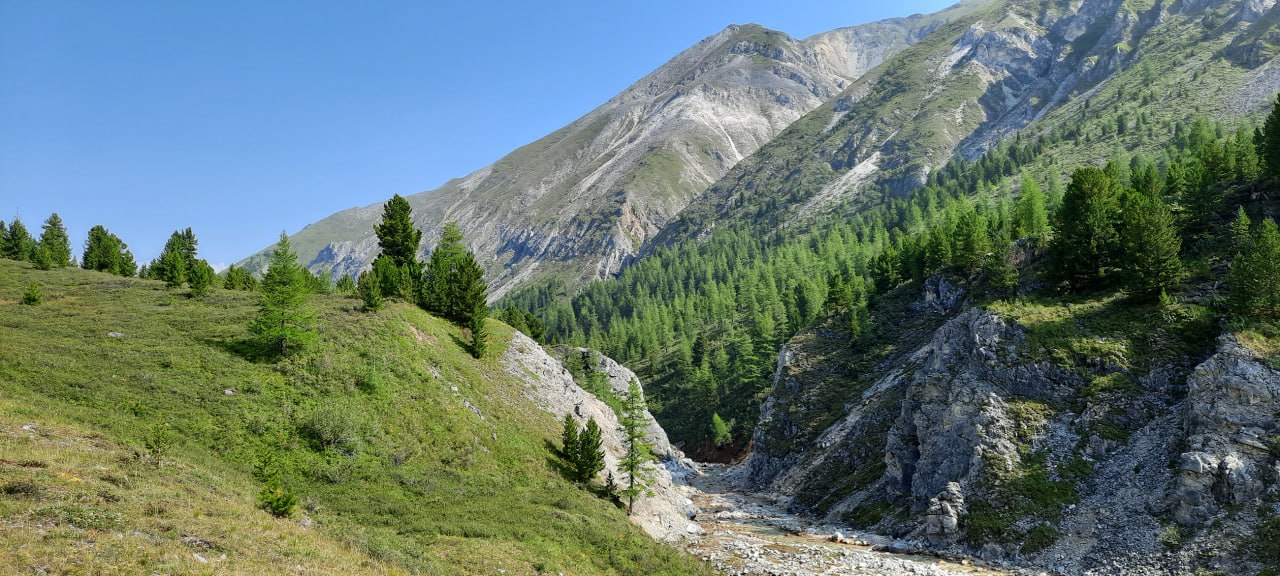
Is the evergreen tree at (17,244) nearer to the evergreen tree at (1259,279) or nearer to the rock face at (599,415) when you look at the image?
the rock face at (599,415)

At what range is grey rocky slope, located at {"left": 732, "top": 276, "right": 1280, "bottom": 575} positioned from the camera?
37.2 meters

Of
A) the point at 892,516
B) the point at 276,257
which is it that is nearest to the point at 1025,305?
the point at 892,516

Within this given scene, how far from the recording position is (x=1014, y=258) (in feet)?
230

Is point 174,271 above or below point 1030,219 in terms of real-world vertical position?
above

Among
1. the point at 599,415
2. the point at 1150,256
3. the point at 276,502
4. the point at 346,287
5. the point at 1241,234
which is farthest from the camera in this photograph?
the point at 346,287

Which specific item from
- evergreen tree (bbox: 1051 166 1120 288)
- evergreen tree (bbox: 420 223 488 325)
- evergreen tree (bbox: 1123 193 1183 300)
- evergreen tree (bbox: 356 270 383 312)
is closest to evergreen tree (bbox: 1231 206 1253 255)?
evergreen tree (bbox: 1123 193 1183 300)

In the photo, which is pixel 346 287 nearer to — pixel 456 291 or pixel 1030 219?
pixel 456 291

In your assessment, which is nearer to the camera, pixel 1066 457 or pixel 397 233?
pixel 1066 457

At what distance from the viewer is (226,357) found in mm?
44594

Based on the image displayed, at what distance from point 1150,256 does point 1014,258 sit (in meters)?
19.0

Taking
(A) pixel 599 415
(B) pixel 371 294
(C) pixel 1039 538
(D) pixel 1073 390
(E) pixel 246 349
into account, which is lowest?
(C) pixel 1039 538

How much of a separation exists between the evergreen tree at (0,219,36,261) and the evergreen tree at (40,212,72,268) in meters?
1.83

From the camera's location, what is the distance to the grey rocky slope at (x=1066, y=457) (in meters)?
37.2

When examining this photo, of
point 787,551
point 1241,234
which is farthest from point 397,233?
point 1241,234
